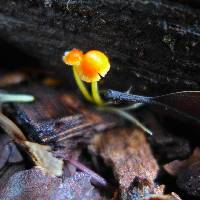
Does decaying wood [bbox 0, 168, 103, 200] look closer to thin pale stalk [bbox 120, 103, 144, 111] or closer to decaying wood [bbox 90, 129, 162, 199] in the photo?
decaying wood [bbox 90, 129, 162, 199]

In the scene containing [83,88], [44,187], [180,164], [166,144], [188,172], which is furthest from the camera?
[83,88]

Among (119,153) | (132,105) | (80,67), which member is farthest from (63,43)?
(119,153)

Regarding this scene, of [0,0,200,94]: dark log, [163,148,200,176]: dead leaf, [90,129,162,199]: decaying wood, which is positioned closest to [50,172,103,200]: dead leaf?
[90,129,162,199]: decaying wood

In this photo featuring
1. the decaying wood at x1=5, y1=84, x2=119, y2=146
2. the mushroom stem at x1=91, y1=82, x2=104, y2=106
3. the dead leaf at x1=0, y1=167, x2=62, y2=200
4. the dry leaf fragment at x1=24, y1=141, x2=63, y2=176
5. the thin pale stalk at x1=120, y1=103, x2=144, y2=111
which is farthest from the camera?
the thin pale stalk at x1=120, y1=103, x2=144, y2=111

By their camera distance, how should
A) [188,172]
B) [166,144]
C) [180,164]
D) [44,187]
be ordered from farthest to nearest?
[166,144], [180,164], [188,172], [44,187]

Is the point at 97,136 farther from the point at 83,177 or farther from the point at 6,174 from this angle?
the point at 6,174

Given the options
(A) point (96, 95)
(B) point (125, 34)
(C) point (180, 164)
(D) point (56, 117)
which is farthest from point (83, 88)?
(C) point (180, 164)

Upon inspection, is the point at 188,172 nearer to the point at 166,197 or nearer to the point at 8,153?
the point at 166,197
